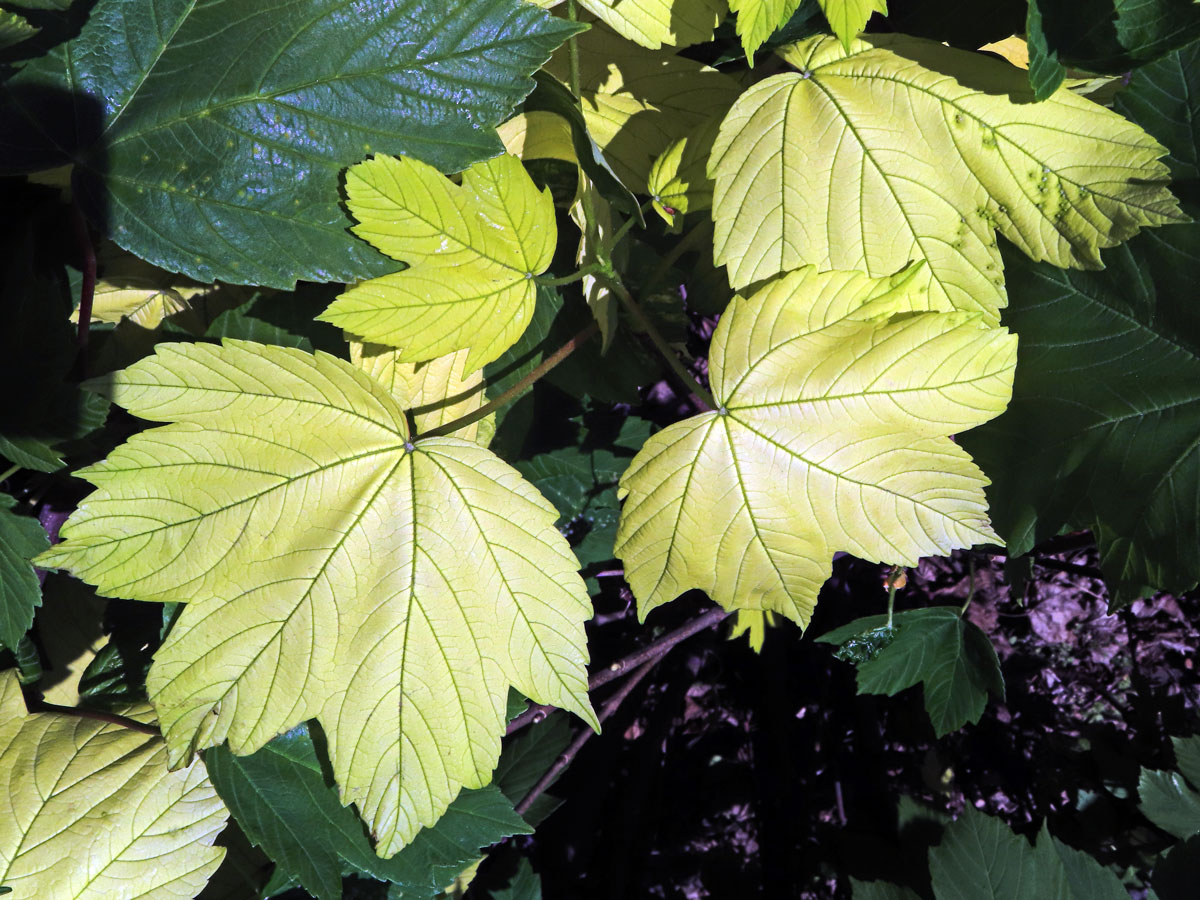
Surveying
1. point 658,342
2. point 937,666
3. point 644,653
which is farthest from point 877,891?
point 658,342

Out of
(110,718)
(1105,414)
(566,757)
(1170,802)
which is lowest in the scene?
(1170,802)

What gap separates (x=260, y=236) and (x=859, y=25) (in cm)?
56

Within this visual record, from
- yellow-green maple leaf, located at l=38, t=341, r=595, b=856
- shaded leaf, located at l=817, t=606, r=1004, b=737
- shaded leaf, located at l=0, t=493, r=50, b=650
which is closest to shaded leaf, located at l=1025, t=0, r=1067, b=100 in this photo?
yellow-green maple leaf, located at l=38, t=341, r=595, b=856

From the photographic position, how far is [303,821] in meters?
0.92

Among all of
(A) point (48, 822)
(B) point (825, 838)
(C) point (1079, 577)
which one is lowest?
(B) point (825, 838)

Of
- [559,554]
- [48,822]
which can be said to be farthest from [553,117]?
[48,822]

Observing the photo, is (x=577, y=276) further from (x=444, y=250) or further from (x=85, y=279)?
(x=85, y=279)

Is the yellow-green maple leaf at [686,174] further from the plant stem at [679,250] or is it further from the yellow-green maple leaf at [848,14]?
the yellow-green maple leaf at [848,14]

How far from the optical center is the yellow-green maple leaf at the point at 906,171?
28.7 inches

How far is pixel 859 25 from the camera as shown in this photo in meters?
0.68

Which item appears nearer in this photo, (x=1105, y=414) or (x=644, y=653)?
(x=1105, y=414)

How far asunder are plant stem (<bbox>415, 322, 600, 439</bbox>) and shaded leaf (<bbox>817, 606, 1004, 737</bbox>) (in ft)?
1.90

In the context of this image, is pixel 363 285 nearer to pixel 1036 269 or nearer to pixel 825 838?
pixel 1036 269

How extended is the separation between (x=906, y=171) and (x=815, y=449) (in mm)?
273
